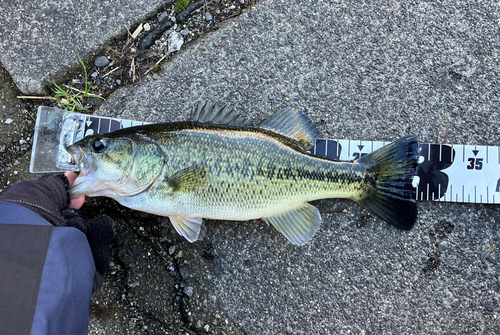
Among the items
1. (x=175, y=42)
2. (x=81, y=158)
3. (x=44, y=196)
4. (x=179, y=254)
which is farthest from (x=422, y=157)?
(x=44, y=196)

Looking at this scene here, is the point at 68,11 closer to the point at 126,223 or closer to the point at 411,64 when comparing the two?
the point at 126,223

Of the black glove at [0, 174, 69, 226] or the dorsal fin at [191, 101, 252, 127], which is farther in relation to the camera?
the dorsal fin at [191, 101, 252, 127]

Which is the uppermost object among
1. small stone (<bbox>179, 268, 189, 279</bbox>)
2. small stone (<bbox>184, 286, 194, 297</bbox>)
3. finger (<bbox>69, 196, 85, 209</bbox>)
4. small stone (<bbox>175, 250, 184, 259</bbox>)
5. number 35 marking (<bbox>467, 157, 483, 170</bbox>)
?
number 35 marking (<bbox>467, 157, 483, 170</bbox>)

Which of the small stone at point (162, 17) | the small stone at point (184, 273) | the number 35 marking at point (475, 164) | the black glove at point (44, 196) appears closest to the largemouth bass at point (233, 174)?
the black glove at point (44, 196)

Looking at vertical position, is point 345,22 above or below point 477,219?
above

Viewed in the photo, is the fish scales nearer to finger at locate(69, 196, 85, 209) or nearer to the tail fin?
the tail fin

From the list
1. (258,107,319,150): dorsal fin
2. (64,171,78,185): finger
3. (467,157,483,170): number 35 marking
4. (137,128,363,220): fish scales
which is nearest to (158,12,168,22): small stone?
(137,128,363,220): fish scales

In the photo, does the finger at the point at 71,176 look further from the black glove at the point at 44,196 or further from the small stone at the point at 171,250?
the small stone at the point at 171,250

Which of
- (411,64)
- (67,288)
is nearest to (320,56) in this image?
(411,64)
